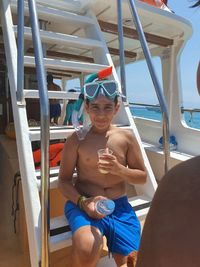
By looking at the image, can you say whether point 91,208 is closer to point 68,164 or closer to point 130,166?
point 68,164

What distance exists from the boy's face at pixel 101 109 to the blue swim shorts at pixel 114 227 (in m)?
0.52

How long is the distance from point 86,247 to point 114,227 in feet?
0.73

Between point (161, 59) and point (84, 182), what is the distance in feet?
8.66

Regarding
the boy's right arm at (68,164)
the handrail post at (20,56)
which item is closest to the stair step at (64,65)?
the handrail post at (20,56)

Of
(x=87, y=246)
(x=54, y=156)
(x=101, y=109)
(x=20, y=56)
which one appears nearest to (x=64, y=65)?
(x=20, y=56)

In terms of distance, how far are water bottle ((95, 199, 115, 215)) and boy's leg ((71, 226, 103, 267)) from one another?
12cm

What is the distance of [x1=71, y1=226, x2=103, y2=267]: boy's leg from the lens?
134 centimetres

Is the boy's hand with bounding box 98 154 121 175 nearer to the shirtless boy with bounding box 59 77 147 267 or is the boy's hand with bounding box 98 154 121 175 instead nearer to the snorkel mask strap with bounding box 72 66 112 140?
the shirtless boy with bounding box 59 77 147 267

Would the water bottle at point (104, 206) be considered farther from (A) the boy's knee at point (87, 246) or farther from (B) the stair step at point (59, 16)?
(B) the stair step at point (59, 16)

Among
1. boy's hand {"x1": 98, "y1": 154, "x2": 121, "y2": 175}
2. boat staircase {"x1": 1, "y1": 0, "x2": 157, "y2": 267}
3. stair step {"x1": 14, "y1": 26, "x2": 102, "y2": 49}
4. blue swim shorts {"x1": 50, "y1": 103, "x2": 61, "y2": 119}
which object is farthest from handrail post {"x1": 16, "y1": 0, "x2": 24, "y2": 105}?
blue swim shorts {"x1": 50, "y1": 103, "x2": 61, "y2": 119}

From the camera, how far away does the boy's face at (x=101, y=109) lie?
67.1 inches

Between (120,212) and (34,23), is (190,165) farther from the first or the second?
(34,23)

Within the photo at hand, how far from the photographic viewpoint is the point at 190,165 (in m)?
0.61

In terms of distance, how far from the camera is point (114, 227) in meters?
1.51
